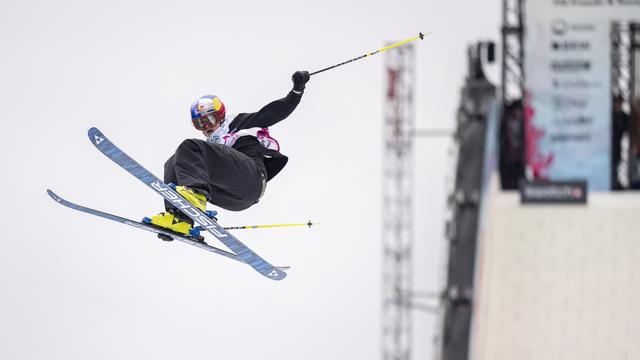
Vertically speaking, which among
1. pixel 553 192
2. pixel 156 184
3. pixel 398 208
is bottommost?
pixel 398 208

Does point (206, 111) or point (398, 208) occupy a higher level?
point (206, 111)

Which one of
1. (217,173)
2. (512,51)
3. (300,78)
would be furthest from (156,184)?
(512,51)

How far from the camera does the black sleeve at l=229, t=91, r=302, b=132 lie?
1404cm

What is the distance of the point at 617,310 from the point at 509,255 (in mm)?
1611

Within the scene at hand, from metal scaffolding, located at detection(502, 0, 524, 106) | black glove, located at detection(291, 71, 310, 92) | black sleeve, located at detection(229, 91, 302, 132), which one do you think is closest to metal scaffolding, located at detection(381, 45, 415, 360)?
metal scaffolding, located at detection(502, 0, 524, 106)

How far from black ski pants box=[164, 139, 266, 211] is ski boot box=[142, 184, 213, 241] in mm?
97

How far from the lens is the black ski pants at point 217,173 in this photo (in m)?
13.9

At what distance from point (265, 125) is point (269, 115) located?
0.56 feet

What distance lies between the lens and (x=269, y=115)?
46.7ft

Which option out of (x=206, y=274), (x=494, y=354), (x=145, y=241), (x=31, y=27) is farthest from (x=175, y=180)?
(x=145, y=241)

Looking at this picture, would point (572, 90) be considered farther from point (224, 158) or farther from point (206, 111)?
point (224, 158)

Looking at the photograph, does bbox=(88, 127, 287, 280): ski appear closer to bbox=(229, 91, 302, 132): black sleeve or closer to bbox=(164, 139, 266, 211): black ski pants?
bbox=(164, 139, 266, 211): black ski pants

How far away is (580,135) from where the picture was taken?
20.6 metres

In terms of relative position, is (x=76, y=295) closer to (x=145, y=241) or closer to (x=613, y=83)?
(x=145, y=241)
